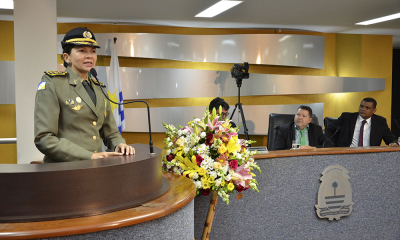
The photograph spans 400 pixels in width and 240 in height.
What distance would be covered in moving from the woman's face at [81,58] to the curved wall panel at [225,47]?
4075mm

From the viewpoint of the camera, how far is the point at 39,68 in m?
2.83

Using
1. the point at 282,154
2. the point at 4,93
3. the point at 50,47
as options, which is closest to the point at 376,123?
the point at 282,154

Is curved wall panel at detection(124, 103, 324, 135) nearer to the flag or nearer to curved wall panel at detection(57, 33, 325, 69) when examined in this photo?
the flag

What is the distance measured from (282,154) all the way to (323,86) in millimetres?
4291

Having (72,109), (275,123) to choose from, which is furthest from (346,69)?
(72,109)

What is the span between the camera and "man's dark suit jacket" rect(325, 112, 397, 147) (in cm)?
378

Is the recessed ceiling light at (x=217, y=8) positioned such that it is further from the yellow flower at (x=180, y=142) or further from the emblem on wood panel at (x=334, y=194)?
the yellow flower at (x=180, y=142)

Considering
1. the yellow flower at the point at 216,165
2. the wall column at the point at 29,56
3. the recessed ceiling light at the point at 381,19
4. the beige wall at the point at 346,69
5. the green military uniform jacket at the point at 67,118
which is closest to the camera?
the green military uniform jacket at the point at 67,118

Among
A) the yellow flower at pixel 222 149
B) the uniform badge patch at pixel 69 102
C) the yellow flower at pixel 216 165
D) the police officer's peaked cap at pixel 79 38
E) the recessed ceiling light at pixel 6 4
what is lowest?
the yellow flower at pixel 216 165

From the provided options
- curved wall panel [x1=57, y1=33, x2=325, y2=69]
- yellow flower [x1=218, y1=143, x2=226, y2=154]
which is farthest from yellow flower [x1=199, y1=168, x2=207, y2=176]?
curved wall panel [x1=57, y1=33, x2=325, y2=69]

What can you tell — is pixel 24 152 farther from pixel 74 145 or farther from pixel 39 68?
pixel 74 145

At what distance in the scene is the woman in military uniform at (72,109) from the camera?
1.26m

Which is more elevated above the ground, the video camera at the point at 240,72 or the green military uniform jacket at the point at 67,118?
the video camera at the point at 240,72

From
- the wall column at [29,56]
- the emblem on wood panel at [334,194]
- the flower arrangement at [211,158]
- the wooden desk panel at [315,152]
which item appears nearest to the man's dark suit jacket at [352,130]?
the wooden desk panel at [315,152]
